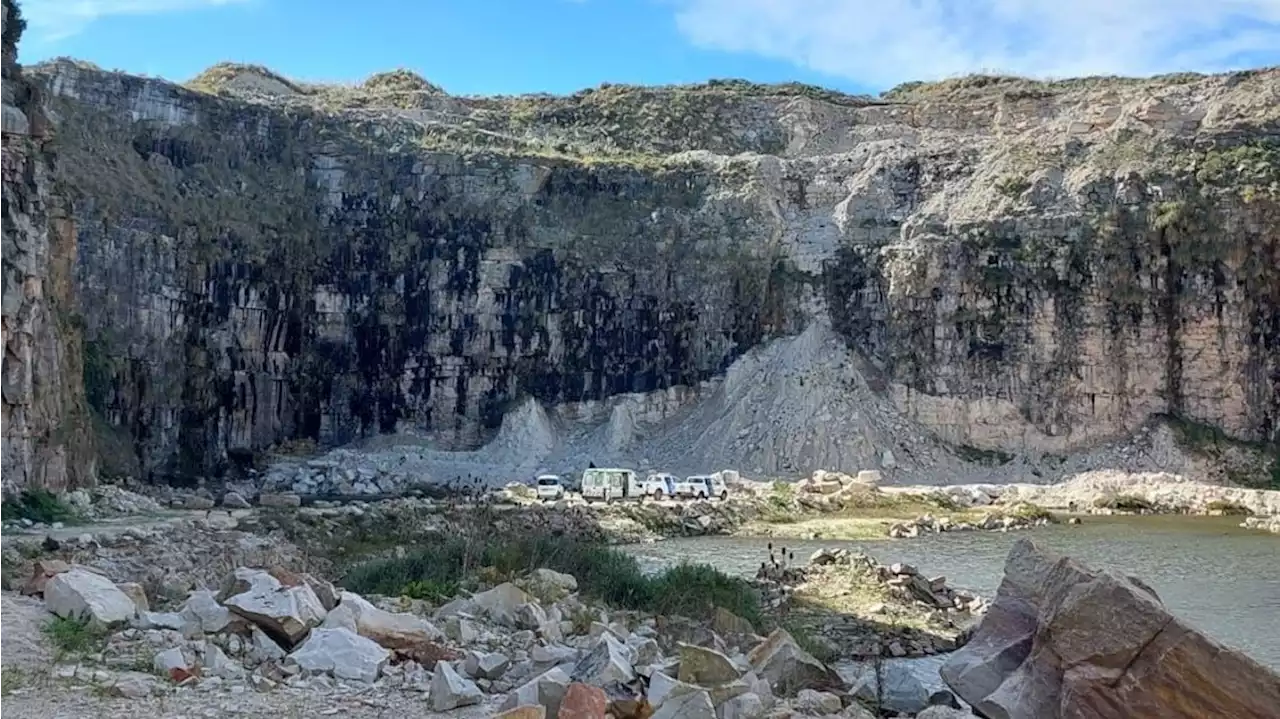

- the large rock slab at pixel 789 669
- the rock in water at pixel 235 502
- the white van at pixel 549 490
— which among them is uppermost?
the large rock slab at pixel 789 669

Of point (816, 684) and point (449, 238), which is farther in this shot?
point (449, 238)

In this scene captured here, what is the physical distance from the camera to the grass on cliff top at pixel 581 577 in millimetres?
15828

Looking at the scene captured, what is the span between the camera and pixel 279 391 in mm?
56031

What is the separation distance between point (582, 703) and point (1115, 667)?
11.6 ft

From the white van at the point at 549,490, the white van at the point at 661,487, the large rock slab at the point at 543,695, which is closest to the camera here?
the large rock slab at the point at 543,695

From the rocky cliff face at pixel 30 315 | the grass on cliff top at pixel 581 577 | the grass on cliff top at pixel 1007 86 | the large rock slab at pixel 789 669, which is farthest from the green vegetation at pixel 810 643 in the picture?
the grass on cliff top at pixel 1007 86

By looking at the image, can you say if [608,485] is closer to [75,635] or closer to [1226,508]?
[1226,508]

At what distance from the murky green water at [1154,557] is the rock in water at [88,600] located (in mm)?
13989

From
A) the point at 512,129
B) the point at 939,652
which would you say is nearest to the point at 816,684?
the point at 939,652

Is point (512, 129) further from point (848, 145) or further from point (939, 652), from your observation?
point (939, 652)

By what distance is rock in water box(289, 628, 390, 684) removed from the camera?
9.17 metres

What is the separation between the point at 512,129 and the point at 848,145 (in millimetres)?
21956

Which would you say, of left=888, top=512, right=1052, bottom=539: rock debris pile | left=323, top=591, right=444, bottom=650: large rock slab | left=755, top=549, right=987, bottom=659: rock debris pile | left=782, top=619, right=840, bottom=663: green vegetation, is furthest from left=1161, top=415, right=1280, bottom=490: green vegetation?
left=323, top=591, right=444, bottom=650: large rock slab

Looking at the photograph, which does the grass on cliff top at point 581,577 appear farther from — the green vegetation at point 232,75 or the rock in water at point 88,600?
the green vegetation at point 232,75
